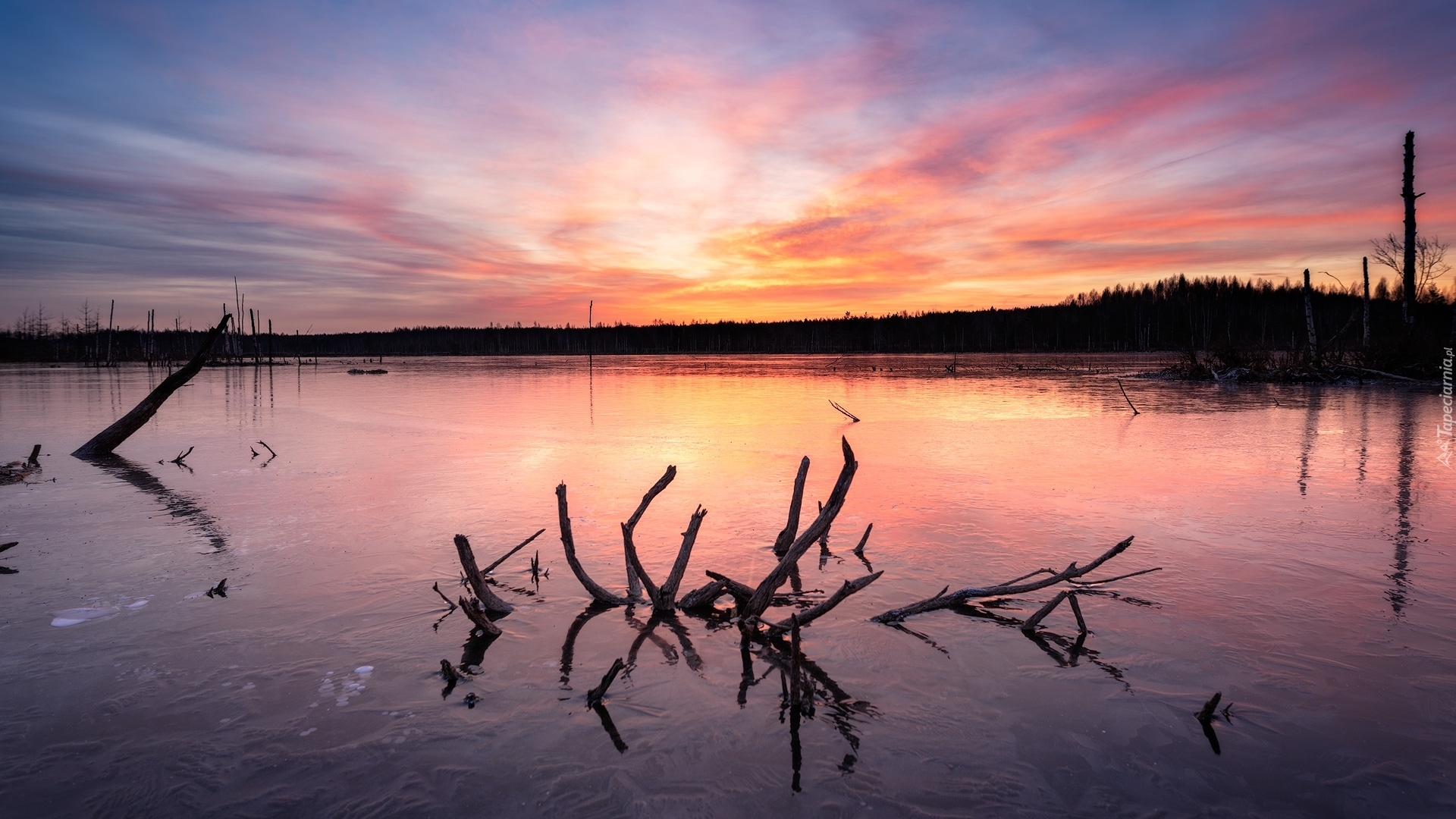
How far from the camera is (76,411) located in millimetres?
23453

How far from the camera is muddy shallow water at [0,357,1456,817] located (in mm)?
3387

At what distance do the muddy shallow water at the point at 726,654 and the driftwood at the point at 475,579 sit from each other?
0.17 metres

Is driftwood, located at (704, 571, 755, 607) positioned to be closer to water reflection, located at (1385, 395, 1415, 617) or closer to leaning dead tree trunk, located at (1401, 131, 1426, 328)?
water reflection, located at (1385, 395, 1415, 617)

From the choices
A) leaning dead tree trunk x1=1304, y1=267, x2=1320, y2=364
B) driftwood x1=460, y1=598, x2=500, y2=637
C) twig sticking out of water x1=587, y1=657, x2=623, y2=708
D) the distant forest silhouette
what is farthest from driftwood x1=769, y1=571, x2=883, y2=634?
the distant forest silhouette

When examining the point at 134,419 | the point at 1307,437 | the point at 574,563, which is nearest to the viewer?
the point at 574,563

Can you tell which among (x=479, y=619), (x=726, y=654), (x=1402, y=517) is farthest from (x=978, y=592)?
(x=1402, y=517)

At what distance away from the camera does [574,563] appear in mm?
5434

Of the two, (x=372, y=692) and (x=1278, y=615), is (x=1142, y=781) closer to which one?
(x=1278, y=615)

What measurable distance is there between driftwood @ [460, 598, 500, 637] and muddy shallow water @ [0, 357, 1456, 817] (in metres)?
0.08

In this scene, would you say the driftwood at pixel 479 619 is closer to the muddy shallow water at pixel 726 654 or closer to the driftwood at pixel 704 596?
the muddy shallow water at pixel 726 654

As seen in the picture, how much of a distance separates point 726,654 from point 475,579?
1809mm

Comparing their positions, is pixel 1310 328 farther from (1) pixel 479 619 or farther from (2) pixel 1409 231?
(1) pixel 479 619

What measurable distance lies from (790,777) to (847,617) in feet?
6.57

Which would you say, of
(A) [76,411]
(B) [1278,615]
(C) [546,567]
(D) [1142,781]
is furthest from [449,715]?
(A) [76,411]
